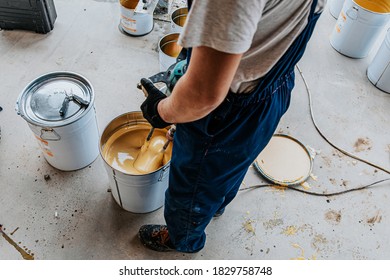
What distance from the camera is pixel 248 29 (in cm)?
60

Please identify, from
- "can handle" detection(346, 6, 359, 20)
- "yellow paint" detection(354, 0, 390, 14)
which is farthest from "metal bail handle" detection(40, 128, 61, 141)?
"yellow paint" detection(354, 0, 390, 14)

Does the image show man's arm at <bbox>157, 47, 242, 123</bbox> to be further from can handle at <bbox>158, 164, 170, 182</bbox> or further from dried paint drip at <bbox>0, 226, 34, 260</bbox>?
dried paint drip at <bbox>0, 226, 34, 260</bbox>

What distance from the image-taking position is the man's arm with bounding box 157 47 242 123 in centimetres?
64

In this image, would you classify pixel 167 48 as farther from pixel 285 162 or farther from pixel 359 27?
pixel 359 27

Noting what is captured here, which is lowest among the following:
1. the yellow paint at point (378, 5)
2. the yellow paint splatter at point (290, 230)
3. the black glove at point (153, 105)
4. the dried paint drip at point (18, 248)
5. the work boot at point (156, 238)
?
the dried paint drip at point (18, 248)

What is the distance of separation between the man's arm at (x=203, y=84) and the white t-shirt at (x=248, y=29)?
3cm

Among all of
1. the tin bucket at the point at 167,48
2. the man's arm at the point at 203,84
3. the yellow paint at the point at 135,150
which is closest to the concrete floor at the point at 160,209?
the tin bucket at the point at 167,48

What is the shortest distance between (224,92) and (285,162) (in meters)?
1.32

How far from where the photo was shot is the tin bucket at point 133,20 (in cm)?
236

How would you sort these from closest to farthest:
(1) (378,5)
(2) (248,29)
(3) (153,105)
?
(2) (248,29)
(3) (153,105)
(1) (378,5)

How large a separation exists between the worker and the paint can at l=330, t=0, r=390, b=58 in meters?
1.71

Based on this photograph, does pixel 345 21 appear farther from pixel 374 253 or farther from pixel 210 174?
pixel 210 174

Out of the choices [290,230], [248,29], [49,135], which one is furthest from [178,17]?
[248,29]

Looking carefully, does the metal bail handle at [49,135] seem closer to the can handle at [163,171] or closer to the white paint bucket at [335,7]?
the can handle at [163,171]
